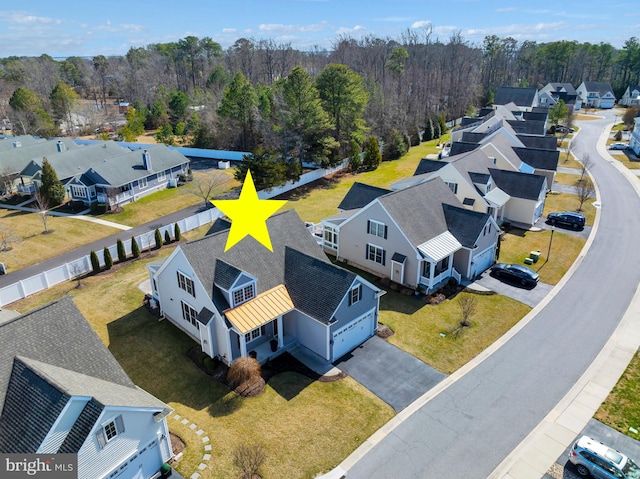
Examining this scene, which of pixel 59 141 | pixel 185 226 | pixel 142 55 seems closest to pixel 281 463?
pixel 185 226

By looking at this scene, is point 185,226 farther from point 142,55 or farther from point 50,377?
point 142,55

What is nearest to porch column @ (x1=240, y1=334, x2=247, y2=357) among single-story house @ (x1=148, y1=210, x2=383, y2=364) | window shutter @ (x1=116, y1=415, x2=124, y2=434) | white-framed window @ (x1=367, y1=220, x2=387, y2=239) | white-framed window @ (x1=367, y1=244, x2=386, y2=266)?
single-story house @ (x1=148, y1=210, x2=383, y2=364)

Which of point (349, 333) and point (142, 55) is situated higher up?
point (142, 55)

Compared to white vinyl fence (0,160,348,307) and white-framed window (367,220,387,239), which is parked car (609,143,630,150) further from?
white vinyl fence (0,160,348,307)

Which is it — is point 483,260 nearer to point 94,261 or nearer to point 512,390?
point 512,390

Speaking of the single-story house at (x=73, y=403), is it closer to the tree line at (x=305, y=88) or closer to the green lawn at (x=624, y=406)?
the green lawn at (x=624, y=406)

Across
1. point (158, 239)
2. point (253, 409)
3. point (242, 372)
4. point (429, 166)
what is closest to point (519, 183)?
point (429, 166)

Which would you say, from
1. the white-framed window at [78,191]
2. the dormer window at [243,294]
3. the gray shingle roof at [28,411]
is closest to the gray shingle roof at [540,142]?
the dormer window at [243,294]
